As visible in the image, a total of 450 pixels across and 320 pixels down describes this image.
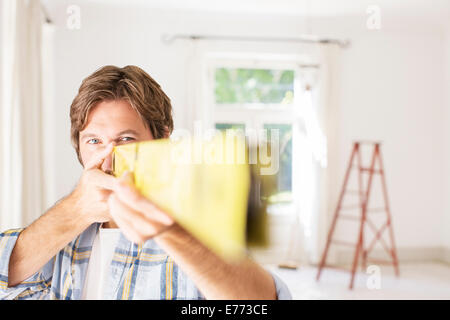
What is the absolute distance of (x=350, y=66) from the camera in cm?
90

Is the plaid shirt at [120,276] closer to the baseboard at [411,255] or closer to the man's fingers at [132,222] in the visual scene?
the man's fingers at [132,222]

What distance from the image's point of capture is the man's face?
33 centimetres

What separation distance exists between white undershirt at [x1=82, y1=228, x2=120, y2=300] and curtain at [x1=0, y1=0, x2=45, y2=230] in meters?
0.10

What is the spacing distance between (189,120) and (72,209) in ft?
0.54

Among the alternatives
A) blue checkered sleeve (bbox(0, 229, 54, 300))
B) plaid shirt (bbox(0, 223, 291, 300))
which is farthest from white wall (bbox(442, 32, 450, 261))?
blue checkered sleeve (bbox(0, 229, 54, 300))

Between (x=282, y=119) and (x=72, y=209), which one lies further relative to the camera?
(x=282, y=119)

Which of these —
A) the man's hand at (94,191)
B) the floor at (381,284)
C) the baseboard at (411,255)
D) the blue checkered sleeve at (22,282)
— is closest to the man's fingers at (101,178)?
the man's hand at (94,191)

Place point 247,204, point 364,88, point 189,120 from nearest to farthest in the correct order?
point 247,204 → point 189,120 → point 364,88

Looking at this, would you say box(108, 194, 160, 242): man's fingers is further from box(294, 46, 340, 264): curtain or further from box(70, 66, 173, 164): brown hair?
box(294, 46, 340, 264): curtain

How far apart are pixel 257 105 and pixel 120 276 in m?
0.27

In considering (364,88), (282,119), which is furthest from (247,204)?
(364,88)

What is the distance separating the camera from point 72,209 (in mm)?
344
